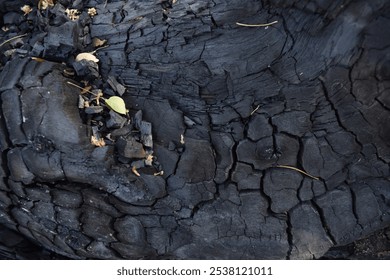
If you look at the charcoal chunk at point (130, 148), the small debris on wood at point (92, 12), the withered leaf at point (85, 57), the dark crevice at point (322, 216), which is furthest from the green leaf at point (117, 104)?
the dark crevice at point (322, 216)

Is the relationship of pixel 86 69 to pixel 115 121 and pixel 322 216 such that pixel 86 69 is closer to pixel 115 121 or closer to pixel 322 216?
pixel 115 121

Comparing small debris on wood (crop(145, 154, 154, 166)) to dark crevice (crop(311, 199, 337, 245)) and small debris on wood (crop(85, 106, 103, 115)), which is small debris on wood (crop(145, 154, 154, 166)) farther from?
dark crevice (crop(311, 199, 337, 245))

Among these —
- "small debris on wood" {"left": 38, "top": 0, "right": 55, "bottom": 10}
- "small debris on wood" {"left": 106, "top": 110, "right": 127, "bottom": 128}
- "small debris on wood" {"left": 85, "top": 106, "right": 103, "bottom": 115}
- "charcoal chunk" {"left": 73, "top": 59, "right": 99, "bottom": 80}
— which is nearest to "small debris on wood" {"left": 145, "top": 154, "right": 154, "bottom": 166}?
"small debris on wood" {"left": 106, "top": 110, "right": 127, "bottom": 128}

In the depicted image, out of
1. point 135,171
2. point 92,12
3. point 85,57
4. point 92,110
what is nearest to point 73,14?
point 92,12

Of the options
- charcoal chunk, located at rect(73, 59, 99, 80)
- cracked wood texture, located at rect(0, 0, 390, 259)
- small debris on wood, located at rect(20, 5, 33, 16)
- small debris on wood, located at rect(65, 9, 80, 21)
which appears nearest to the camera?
cracked wood texture, located at rect(0, 0, 390, 259)

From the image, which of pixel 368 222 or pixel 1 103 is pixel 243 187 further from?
pixel 1 103
